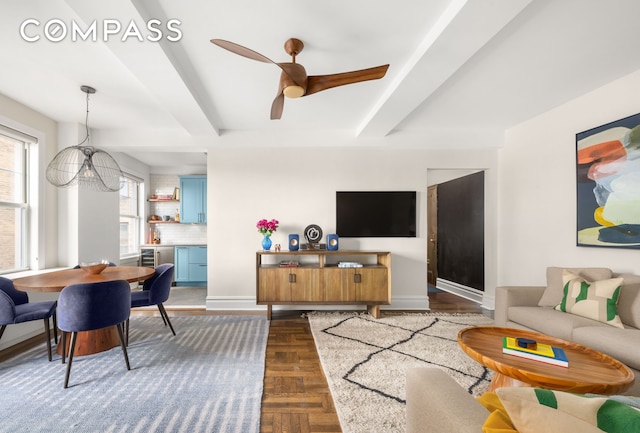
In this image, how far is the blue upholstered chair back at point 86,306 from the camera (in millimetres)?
2406

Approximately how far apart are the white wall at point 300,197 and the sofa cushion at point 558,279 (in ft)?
5.06

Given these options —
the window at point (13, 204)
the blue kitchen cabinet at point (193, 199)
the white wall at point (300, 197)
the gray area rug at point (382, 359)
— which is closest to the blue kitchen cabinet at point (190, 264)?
the blue kitchen cabinet at point (193, 199)

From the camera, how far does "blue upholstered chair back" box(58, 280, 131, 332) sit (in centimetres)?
241

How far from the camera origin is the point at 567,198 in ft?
11.0

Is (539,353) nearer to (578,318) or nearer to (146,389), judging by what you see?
(578,318)

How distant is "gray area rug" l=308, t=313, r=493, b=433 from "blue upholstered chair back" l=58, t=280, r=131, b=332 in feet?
5.98

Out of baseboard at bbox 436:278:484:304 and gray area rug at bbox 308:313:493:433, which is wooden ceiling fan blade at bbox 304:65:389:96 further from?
baseboard at bbox 436:278:484:304

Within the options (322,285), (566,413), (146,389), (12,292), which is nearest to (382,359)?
(322,285)

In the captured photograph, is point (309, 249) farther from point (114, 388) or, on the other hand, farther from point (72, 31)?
point (72, 31)

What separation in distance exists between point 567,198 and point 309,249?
3.02 m

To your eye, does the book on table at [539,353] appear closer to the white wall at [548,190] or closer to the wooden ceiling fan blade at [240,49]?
the white wall at [548,190]

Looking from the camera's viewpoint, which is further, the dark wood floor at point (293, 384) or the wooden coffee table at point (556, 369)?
the dark wood floor at point (293, 384)

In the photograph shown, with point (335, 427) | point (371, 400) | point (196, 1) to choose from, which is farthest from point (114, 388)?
point (196, 1)

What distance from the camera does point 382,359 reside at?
276 cm
